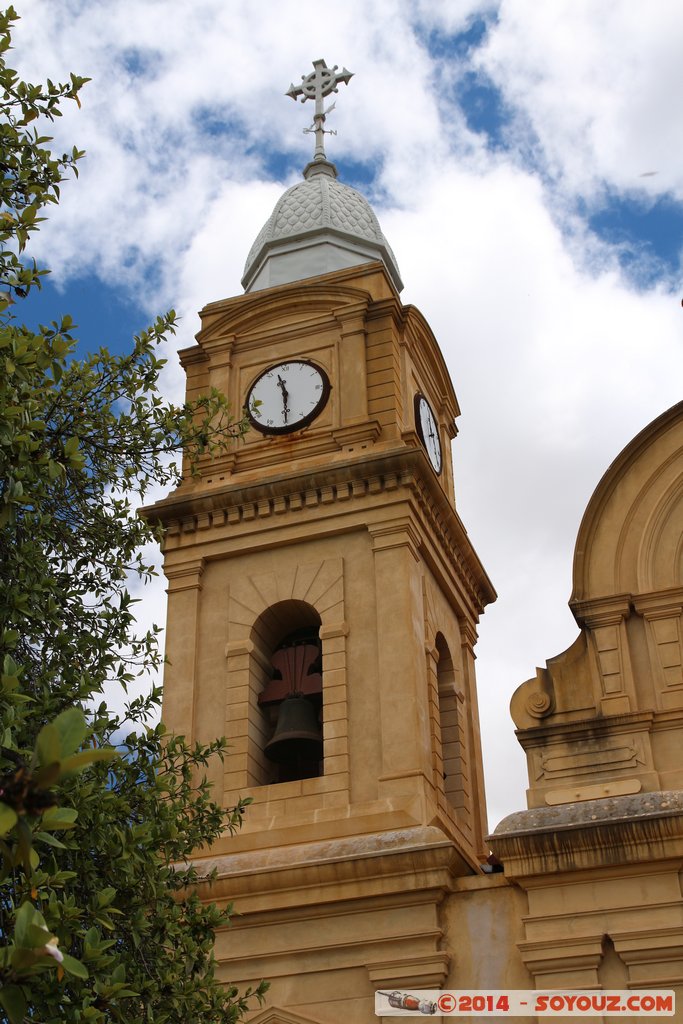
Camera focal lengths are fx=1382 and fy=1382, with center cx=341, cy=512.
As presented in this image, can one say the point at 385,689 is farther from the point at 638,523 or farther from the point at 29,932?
the point at 29,932

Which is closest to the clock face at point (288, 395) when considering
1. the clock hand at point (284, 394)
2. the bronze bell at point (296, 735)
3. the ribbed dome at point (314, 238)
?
the clock hand at point (284, 394)

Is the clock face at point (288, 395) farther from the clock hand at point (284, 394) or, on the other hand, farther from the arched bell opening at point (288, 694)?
the arched bell opening at point (288, 694)

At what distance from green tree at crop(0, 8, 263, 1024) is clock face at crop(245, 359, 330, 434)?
8076 mm

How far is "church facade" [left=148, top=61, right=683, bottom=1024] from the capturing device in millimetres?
13594

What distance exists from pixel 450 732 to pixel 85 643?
9137mm

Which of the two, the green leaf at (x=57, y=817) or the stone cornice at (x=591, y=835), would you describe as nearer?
the green leaf at (x=57, y=817)

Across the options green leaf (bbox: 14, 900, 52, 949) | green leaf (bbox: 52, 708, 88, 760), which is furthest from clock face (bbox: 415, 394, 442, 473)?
green leaf (bbox: 52, 708, 88, 760)

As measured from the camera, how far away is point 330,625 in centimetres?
1697

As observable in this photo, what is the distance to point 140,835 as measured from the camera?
905 centimetres

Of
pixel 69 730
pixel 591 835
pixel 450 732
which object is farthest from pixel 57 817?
pixel 450 732

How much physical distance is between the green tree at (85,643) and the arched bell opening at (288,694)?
5635 mm

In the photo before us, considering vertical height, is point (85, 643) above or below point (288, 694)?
below

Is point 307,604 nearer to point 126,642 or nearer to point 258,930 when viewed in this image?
point 258,930

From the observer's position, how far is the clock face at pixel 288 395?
18875 mm
